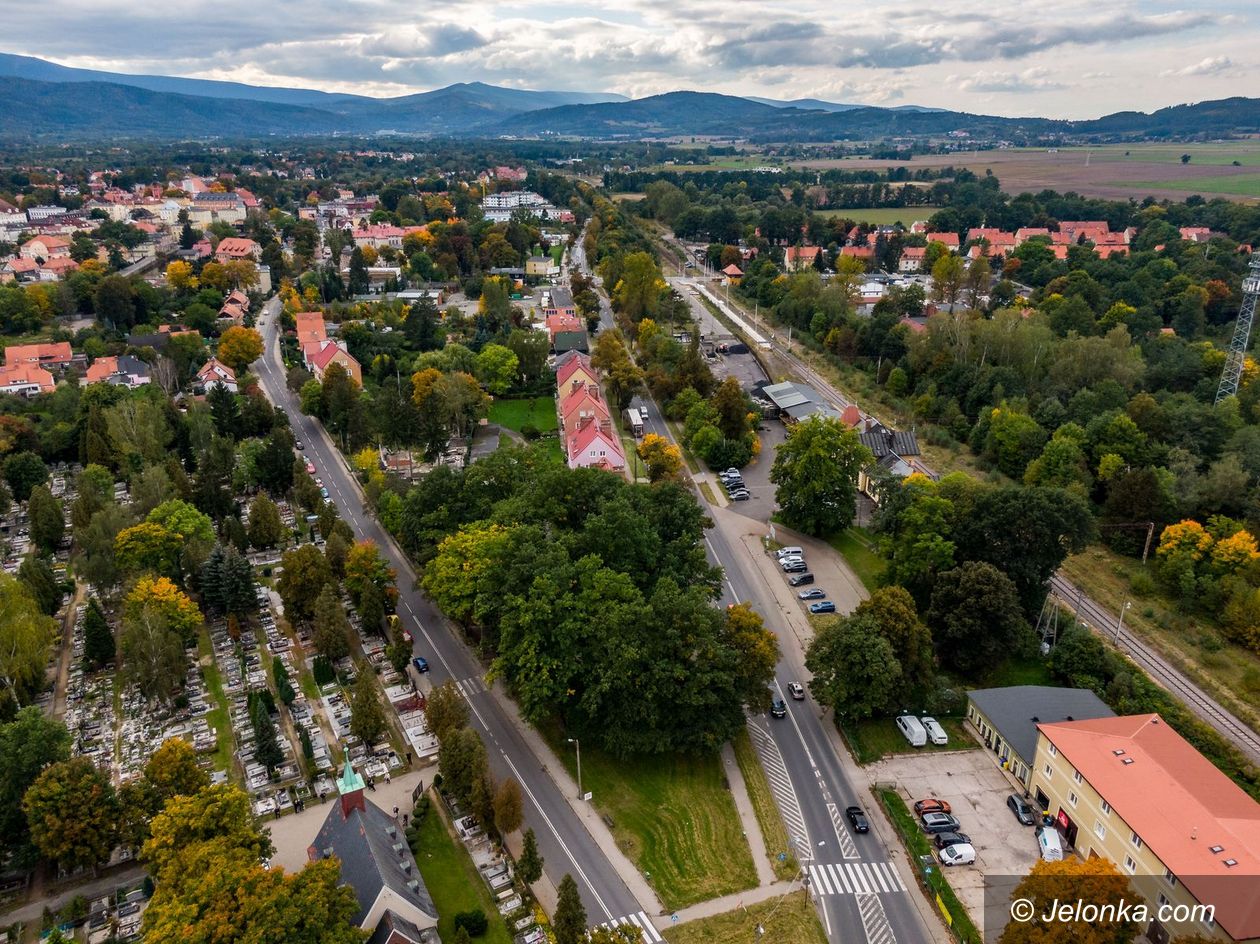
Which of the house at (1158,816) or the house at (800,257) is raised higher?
the house at (800,257)

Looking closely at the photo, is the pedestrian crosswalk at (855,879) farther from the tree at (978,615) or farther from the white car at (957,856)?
the tree at (978,615)

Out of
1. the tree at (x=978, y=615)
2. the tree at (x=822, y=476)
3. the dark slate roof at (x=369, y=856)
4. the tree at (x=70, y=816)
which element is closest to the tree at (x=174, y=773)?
the tree at (x=70, y=816)

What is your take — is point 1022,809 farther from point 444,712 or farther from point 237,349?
point 237,349

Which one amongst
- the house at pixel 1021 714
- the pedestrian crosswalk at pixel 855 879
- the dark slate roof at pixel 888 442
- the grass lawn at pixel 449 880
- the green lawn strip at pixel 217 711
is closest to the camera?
the grass lawn at pixel 449 880

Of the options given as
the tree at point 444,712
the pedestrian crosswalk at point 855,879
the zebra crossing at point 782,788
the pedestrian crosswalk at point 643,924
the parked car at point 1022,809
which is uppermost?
the tree at point 444,712

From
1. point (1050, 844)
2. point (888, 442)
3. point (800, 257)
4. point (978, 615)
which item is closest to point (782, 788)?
point (1050, 844)
